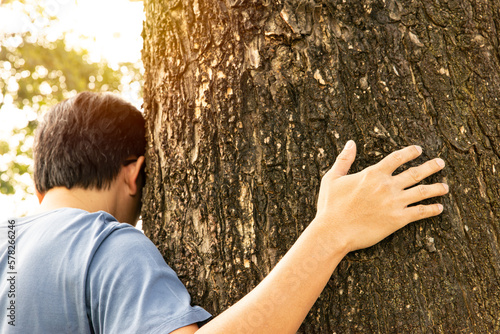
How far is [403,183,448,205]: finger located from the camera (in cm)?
150

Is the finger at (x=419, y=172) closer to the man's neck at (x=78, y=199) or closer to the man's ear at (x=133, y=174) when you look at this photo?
the man's ear at (x=133, y=174)

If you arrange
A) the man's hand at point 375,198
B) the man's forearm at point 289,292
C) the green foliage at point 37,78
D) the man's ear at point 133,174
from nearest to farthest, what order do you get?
1. the man's forearm at point 289,292
2. the man's hand at point 375,198
3. the man's ear at point 133,174
4. the green foliage at point 37,78

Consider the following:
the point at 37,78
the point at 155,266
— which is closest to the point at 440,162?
the point at 155,266

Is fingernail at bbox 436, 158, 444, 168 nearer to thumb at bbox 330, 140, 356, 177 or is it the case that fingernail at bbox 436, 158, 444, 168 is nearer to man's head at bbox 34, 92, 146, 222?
thumb at bbox 330, 140, 356, 177

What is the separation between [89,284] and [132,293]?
0.61 ft

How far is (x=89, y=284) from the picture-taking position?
147cm

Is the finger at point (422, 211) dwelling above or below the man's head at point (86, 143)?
below

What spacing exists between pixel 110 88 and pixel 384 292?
10.4 meters

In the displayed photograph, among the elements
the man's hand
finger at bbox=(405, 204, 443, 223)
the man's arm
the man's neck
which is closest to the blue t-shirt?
the man's arm

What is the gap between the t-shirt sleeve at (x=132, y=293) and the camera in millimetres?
1373

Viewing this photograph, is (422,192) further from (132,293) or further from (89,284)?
(89,284)

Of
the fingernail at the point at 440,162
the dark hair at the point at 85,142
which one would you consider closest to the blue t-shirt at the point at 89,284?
the dark hair at the point at 85,142

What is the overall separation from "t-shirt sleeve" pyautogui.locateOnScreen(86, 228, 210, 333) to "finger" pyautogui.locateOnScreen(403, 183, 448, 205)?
86 centimetres

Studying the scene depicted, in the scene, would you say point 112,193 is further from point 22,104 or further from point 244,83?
point 22,104
